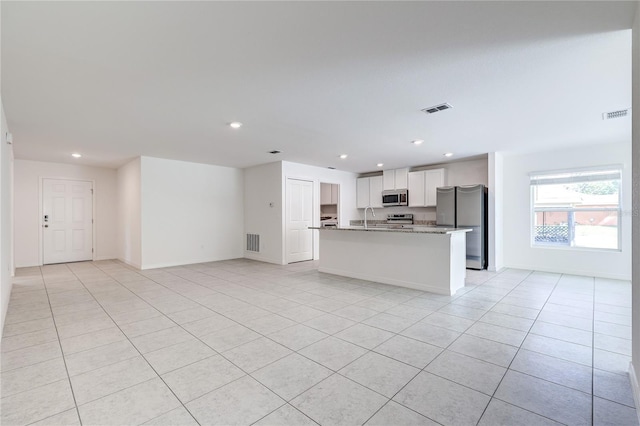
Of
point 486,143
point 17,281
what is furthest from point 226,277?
point 486,143

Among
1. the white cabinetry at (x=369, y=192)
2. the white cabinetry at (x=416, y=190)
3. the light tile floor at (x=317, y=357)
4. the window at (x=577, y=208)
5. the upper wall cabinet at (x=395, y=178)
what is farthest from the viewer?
the white cabinetry at (x=369, y=192)

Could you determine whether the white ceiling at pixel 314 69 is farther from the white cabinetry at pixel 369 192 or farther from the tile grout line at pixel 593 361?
the white cabinetry at pixel 369 192

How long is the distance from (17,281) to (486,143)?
850cm

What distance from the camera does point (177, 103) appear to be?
3213 millimetres

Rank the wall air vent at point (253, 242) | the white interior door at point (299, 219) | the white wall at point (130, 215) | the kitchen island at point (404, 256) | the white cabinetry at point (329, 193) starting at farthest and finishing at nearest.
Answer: the white cabinetry at point (329, 193)
the wall air vent at point (253, 242)
the white interior door at point (299, 219)
the white wall at point (130, 215)
the kitchen island at point (404, 256)

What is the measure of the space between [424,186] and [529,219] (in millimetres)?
2256

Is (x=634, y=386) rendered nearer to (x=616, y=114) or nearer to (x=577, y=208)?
(x=616, y=114)

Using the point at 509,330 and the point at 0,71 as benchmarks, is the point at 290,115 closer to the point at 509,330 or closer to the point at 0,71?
the point at 0,71

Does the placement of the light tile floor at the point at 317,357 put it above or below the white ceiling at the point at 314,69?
A: below

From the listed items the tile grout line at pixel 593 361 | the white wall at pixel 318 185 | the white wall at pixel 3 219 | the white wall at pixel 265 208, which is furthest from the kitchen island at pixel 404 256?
the white wall at pixel 3 219

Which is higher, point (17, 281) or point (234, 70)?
point (234, 70)

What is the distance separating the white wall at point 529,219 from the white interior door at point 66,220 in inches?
389

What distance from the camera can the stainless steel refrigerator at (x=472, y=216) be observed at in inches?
236

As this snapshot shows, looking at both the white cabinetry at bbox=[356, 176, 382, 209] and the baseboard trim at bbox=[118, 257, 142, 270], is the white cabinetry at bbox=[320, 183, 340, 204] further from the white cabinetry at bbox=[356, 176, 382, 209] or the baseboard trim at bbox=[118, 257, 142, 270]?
the baseboard trim at bbox=[118, 257, 142, 270]
